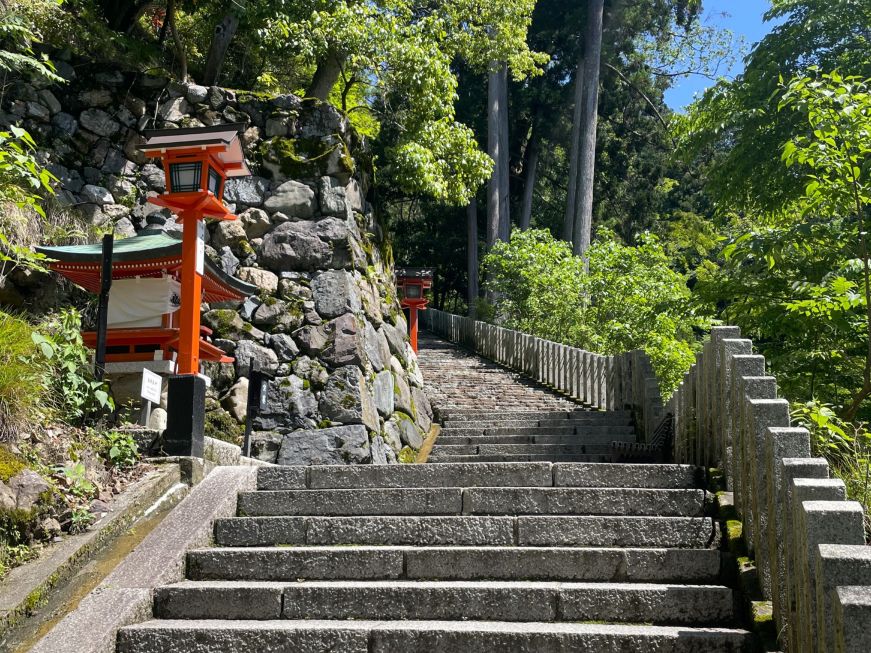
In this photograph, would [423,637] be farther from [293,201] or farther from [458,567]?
[293,201]

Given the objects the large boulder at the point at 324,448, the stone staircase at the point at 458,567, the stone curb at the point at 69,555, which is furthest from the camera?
the large boulder at the point at 324,448

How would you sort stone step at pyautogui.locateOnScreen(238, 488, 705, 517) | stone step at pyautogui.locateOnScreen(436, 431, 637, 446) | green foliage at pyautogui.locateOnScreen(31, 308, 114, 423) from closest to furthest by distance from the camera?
stone step at pyautogui.locateOnScreen(238, 488, 705, 517)
green foliage at pyautogui.locateOnScreen(31, 308, 114, 423)
stone step at pyautogui.locateOnScreen(436, 431, 637, 446)

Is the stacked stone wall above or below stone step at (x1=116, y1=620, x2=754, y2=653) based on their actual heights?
above

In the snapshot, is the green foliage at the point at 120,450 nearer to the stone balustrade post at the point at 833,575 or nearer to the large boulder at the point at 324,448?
the stone balustrade post at the point at 833,575

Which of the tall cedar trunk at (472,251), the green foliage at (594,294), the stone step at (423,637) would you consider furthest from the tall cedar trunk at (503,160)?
the stone step at (423,637)

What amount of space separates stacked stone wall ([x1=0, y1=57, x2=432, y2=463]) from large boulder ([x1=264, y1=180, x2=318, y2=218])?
2cm

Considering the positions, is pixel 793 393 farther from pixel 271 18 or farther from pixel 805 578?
pixel 271 18

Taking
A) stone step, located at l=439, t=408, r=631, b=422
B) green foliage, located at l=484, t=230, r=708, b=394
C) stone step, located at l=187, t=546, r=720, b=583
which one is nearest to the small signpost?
stone step, located at l=187, t=546, r=720, b=583

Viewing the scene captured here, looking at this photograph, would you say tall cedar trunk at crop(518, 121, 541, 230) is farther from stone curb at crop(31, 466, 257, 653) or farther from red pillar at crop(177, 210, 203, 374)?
stone curb at crop(31, 466, 257, 653)

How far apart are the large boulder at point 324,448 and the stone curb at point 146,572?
16.3 feet

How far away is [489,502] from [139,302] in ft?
19.3

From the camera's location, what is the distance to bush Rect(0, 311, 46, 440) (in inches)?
192

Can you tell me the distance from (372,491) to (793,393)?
500 cm

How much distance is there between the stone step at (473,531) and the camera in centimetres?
428
